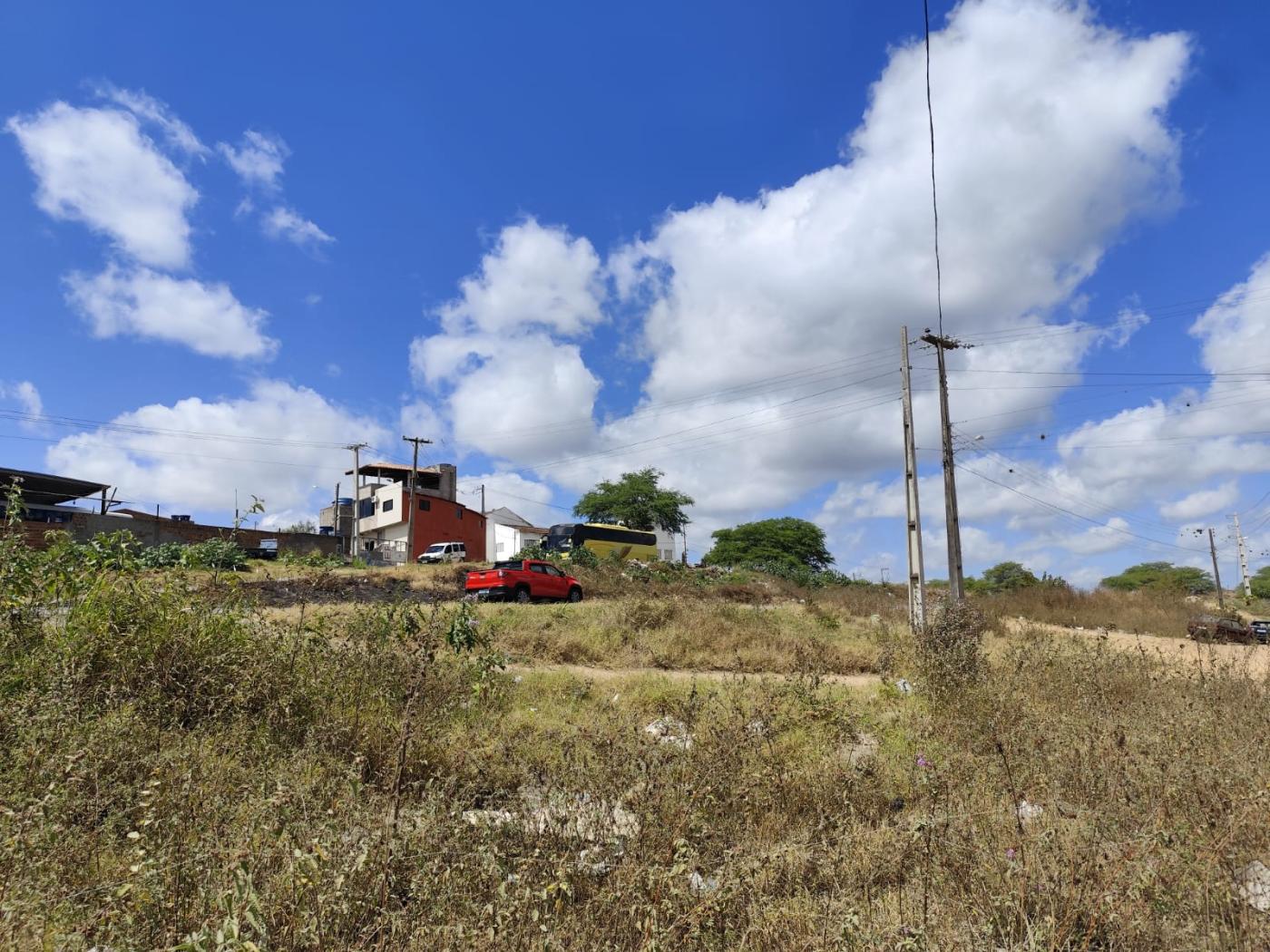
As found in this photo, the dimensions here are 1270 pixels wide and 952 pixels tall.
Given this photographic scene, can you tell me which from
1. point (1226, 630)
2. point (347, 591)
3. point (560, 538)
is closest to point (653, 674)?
point (347, 591)

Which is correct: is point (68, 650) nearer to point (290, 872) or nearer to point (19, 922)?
point (19, 922)

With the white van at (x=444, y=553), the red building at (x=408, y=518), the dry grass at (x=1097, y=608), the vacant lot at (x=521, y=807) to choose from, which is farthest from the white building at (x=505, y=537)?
the vacant lot at (x=521, y=807)

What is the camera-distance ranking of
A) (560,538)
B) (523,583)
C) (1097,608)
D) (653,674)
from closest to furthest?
1. (653,674)
2. (523,583)
3. (1097,608)
4. (560,538)

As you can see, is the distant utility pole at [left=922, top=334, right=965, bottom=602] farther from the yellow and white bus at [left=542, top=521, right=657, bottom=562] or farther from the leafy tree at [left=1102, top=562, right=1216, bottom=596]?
the leafy tree at [left=1102, top=562, right=1216, bottom=596]

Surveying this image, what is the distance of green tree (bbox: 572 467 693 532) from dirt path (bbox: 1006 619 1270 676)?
40.9 metres

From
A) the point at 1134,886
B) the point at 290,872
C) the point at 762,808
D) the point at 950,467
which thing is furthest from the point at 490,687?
the point at 950,467

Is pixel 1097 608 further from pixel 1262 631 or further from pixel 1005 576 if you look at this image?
pixel 1005 576

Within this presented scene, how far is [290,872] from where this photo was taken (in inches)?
96.4

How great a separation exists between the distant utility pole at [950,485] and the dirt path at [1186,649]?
Result: 74.7 inches

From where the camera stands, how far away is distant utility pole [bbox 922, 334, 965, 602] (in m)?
20.1

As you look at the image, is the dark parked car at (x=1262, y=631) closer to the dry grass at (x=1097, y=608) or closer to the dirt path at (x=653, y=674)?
the dry grass at (x=1097, y=608)

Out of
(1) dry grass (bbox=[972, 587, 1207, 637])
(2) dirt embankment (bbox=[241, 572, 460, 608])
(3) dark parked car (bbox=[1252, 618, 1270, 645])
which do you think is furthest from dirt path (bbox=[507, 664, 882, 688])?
(3) dark parked car (bbox=[1252, 618, 1270, 645])

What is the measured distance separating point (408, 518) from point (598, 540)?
17.1 m

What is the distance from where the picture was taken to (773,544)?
6272 cm
